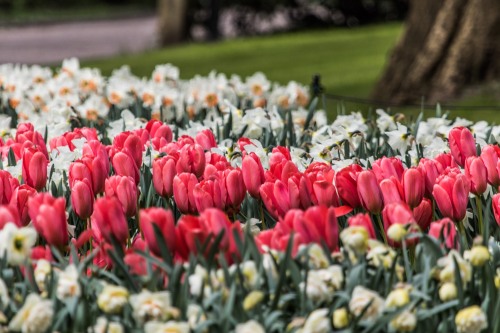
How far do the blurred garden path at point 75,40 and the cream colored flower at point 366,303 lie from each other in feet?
44.0

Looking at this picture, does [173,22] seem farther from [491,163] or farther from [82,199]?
[82,199]

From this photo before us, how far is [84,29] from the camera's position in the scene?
22891 millimetres

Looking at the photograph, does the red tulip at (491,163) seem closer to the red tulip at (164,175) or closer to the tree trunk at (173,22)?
the red tulip at (164,175)

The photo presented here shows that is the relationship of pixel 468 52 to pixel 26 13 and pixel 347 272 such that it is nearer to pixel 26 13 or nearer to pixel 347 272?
pixel 347 272

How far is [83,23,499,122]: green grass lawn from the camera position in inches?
476

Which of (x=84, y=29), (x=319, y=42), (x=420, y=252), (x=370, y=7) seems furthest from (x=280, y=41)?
(x=420, y=252)

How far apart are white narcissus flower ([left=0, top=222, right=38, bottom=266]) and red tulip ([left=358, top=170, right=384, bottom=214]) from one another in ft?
3.10

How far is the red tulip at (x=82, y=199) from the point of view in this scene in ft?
9.64

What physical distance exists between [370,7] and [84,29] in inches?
261

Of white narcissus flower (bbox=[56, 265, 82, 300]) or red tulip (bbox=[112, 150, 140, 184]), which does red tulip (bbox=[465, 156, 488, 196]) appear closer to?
red tulip (bbox=[112, 150, 140, 184])

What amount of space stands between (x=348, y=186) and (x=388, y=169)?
18cm

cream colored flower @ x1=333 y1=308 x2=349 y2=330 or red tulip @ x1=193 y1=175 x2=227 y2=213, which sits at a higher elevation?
red tulip @ x1=193 y1=175 x2=227 y2=213

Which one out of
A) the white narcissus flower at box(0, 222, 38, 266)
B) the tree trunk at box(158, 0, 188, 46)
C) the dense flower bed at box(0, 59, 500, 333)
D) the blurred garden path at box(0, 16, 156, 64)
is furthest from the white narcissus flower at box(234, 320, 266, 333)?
the tree trunk at box(158, 0, 188, 46)

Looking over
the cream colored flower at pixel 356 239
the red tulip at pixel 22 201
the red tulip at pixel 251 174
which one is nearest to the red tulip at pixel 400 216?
the cream colored flower at pixel 356 239
